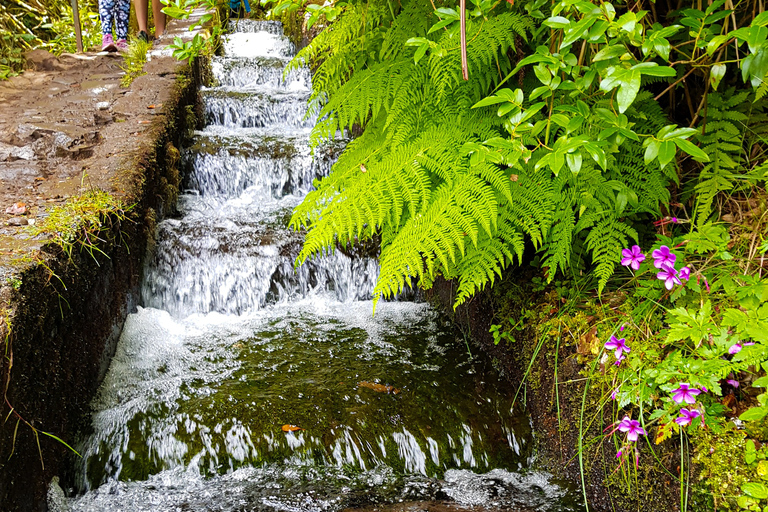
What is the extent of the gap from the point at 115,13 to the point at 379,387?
6833mm

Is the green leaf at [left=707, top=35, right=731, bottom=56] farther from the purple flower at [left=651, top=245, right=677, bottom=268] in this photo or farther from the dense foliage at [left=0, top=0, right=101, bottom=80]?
the dense foliage at [left=0, top=0, right=101, bottom=80]

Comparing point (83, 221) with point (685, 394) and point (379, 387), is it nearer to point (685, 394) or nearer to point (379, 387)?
point (379, 387)

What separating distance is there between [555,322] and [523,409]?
552 mm

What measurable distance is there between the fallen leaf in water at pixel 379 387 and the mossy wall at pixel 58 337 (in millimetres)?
1355

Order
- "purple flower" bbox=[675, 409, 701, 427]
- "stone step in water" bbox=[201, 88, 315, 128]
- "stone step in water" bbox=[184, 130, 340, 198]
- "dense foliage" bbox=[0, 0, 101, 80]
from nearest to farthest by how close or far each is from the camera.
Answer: "purple flower" bbox=[675, 409, 701, 427], "stone step in water" bbox=[184, 130, 340, 198], "stone step in water" bbox=[201, 88, 315, 128], "dense foliage" bbox=[0, 0, 101, 80]

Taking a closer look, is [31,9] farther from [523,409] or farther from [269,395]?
[523,409]

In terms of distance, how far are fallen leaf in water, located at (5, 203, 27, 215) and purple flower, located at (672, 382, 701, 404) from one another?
3.06 meters

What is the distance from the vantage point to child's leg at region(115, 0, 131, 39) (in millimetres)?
6738

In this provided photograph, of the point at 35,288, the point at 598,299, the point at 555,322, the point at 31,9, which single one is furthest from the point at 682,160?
the point at 31,9

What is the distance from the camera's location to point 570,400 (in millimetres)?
2406

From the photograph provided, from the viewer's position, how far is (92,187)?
3143 millimetres

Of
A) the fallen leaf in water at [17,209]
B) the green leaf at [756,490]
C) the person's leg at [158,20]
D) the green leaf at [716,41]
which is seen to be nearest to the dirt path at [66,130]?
the fallen leaf in water at [17,209]

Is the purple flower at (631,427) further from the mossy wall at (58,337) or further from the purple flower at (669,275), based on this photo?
the mossy wall at (58,337)

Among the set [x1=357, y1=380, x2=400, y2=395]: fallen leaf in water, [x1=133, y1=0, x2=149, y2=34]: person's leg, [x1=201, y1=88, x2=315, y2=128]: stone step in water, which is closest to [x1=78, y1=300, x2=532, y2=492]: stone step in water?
[x1=357, y1=380, x2=400, y2=395]: fallen leaf in water
